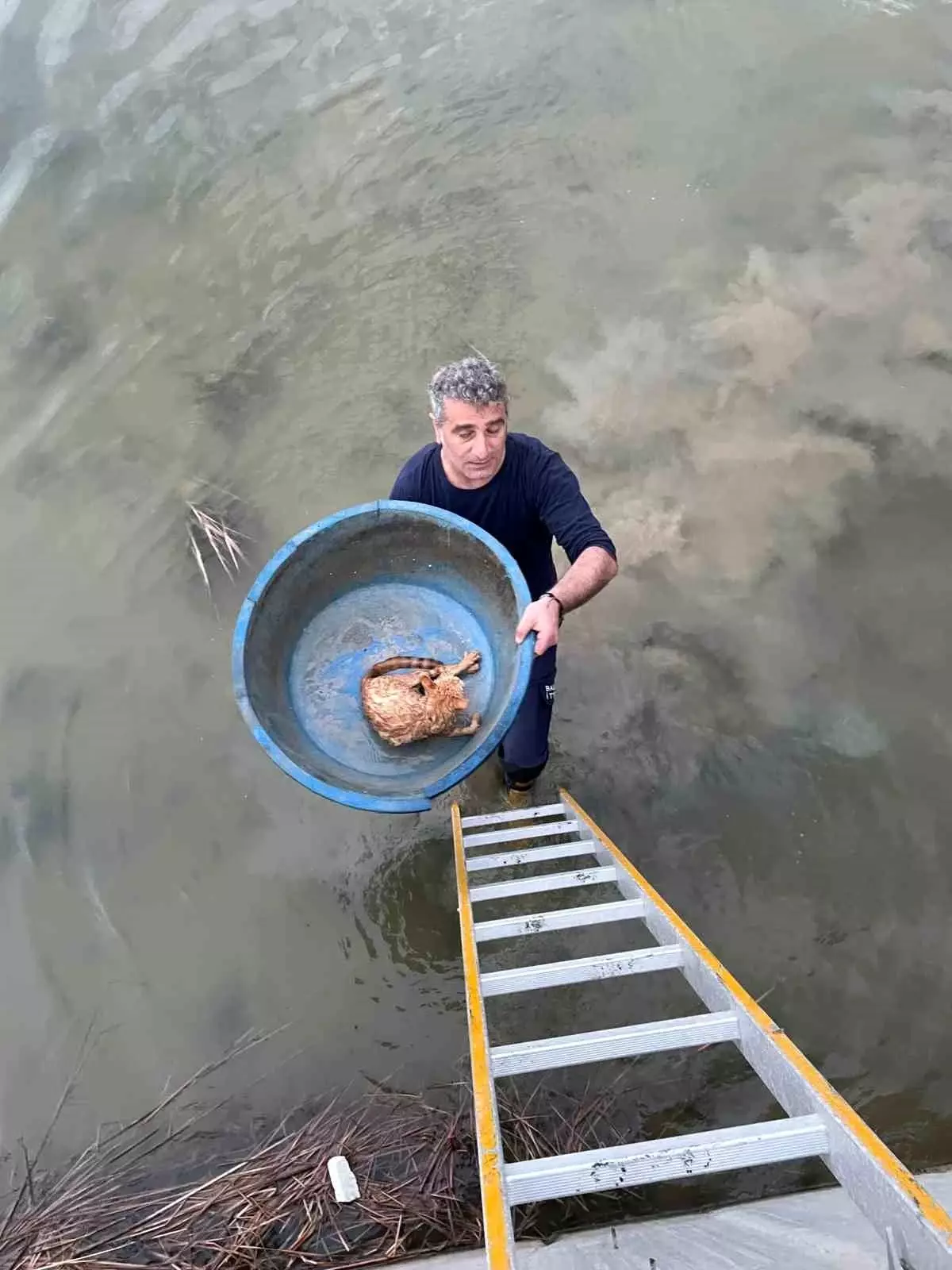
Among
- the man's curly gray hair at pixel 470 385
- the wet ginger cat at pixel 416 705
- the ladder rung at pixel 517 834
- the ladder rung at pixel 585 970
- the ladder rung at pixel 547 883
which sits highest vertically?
the man's curly gray hair at pixel 470 385

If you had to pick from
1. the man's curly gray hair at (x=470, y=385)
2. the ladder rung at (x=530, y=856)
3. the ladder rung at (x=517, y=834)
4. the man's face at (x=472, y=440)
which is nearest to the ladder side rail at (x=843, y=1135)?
the ladder rung at (x=530, y=856)

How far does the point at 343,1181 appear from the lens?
2803mm

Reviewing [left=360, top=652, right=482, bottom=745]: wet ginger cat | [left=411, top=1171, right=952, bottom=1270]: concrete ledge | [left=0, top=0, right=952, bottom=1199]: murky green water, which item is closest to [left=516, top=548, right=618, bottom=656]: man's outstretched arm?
[left=360, top=652, right=482, bottom=745]: wet ginger cat

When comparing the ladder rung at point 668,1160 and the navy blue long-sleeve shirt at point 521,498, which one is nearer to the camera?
the ladder rung at point 668,1160

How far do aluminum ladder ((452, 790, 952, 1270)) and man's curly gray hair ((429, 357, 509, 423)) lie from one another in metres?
1.51

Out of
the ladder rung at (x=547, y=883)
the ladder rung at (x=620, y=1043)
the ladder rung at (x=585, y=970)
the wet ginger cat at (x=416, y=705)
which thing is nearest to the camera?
the ladder rung at (x=620, y=1043)

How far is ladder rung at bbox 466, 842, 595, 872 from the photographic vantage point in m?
2.86

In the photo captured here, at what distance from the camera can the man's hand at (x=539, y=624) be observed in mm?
2297

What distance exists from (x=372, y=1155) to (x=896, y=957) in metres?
2.12

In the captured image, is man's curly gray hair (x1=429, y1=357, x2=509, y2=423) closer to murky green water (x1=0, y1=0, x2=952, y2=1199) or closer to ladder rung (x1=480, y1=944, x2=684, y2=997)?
ladder rung (x1=480, y1=944, x2=684, y2=997)

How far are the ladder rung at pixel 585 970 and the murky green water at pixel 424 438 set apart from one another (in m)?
1.30

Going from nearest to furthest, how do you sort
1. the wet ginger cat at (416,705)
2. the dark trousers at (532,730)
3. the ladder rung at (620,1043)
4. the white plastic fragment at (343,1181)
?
the ladder rung at (620,1043) → the wet ginger cat at (416,705) → the white plastic fragment at (343,1181) → the dark trousers at (532,730)

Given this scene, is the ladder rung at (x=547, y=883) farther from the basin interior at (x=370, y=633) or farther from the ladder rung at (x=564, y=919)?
the basin interior at (x=370, y=633)

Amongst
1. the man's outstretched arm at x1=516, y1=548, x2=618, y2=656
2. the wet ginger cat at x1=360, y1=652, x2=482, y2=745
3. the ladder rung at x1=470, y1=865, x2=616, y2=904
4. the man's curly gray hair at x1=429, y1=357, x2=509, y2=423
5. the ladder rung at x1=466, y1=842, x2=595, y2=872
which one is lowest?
the ladder rung at x1=466, y1=842, x2=595, y2=872
